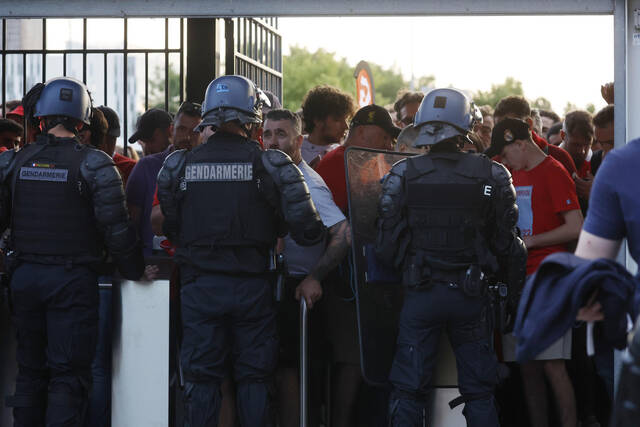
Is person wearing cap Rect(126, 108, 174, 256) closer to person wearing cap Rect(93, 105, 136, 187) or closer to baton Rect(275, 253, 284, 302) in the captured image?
person wearing cap Rect(93, 105, 136, 187)

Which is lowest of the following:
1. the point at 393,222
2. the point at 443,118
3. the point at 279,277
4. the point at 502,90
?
the point at 279,277

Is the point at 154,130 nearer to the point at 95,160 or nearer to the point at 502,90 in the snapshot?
the point at 95,160

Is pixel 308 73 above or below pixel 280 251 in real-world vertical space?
above

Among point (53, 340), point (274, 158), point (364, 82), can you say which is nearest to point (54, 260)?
point (53, 340)

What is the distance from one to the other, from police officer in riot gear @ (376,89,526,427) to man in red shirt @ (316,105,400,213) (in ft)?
2.40

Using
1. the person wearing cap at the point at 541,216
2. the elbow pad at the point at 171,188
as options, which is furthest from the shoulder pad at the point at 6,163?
the person wearing cap at the point at 541,216

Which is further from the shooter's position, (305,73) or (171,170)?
(305,73)

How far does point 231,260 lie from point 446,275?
40.2 inches

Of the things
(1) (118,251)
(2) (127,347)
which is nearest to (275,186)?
(1) (118,251)

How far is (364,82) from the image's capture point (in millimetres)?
12945

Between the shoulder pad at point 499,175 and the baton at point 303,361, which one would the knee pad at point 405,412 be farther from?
the shoulder pad at point 499,175

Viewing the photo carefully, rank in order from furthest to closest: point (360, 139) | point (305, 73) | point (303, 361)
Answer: point (305, 73)
point (360, 139)
point (303, 361)

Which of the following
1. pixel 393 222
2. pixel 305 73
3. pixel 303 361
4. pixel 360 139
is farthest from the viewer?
pixel 305 73

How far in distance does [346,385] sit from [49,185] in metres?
1.94
